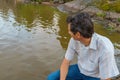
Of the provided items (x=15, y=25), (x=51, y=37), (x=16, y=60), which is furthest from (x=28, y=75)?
(x=15, y=25)

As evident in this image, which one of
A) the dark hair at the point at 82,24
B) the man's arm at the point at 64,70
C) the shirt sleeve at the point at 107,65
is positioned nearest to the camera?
the dark hair at the point at 82,24

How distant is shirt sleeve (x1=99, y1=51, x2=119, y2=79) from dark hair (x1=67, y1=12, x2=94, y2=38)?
0.45 m

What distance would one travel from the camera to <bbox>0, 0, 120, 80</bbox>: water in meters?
7.18

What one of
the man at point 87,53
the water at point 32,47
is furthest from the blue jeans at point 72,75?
the water at point 32,47

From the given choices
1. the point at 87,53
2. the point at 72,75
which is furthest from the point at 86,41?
the point at 72,75

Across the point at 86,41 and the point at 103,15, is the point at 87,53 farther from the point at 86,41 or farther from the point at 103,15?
the point at 103,15

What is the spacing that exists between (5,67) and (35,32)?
17.0 feet

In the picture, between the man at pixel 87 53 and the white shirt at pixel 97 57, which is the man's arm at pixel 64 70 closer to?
the man at pixel 87 53

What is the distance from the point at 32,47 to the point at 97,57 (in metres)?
6.09

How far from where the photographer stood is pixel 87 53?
3.96 metres

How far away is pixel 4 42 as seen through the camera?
10.0 m

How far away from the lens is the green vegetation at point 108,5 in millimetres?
18239

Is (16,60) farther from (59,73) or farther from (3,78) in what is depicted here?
(59,73)

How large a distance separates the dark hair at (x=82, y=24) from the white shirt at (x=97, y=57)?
0.30 meters
